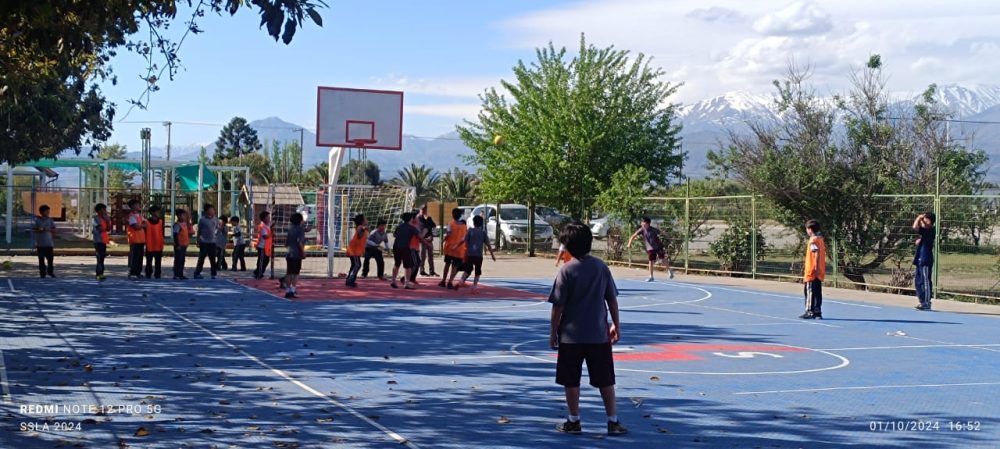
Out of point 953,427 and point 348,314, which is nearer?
point 953,427

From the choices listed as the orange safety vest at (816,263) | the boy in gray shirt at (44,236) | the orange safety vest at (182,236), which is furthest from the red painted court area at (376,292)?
the orange safety vest at (816,263)

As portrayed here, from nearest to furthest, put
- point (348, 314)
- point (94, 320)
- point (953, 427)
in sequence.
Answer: point (953, 427) → point (94, 320) → point (348, 314)

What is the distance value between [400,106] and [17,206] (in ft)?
88.6

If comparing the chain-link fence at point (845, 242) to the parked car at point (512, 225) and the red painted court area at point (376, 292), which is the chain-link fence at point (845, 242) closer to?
the parked car at point (512, 225)

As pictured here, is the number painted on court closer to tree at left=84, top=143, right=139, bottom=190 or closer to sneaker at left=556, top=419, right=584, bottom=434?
sneaker at left=556, top=419, right=584, bottom=434

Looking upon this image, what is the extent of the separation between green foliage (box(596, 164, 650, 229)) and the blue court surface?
12.5 metres

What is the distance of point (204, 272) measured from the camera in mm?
28156

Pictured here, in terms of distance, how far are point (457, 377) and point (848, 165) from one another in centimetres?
1773

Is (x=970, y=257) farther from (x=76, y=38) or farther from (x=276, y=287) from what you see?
(x=76, y=38)

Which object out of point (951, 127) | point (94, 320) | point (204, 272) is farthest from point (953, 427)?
point (951, 127)

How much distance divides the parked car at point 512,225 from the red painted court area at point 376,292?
1372 cm

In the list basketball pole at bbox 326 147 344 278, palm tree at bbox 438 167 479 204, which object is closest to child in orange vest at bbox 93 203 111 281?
basketball pole at bbox 326 147 344 278

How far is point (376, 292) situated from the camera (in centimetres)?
2289

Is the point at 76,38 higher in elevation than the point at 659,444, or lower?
higher
